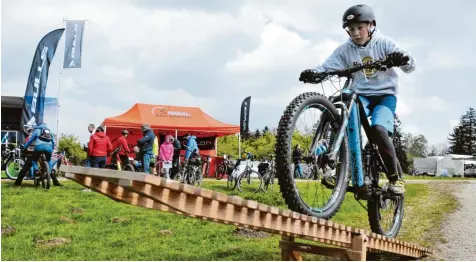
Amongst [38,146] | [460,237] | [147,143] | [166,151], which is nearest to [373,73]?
[460,237]

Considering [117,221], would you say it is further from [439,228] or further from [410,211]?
[410,211]

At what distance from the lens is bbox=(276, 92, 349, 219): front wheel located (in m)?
4.54

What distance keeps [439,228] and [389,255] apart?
2.46 meters

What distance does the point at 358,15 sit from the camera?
5.09m

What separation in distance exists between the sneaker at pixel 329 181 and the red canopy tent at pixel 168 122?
18.8 meters

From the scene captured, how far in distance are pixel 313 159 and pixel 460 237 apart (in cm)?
584

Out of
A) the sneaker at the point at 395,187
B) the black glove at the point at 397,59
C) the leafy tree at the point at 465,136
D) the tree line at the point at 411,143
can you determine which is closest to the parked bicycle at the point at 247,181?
the sneaker at the point at 395,187

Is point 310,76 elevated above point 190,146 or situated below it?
above

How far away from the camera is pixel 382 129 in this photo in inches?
214

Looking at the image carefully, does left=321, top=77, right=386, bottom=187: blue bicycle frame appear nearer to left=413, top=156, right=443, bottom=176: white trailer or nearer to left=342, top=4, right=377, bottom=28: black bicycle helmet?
left=342, top=4, right=377, bottom=28: black bicycle helmet

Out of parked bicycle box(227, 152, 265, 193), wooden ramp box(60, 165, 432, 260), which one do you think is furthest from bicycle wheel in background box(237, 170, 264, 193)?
wooden ramp box(60, 165, 432, 260)

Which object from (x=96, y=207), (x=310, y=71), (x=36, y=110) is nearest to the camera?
(x=310, y=71)

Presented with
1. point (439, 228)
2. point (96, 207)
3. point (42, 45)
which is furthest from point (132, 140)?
point (439, 228)

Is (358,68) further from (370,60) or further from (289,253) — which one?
(289,253)
